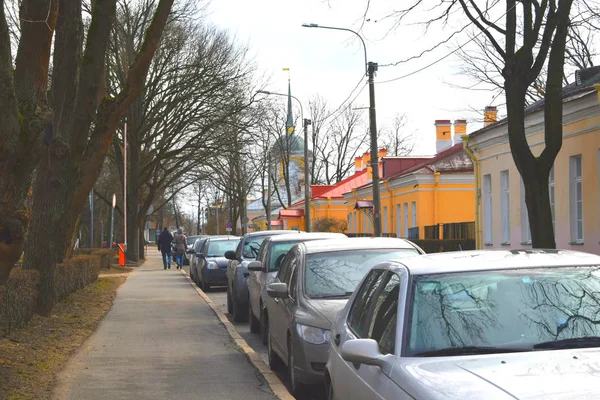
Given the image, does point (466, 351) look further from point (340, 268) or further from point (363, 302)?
point (340, 268)

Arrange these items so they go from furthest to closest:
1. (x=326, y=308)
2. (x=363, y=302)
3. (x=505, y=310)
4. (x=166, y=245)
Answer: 1. (x=166, y=245)
2. (x=326, y=308)
3. (x=363, y=302)
4. (x=505, y=310)

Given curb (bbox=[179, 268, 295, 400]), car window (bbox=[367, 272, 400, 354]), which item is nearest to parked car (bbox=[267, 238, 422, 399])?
curb (bbox=[179, 268, 295, 400])

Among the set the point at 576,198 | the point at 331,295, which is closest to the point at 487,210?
the point at 576,198

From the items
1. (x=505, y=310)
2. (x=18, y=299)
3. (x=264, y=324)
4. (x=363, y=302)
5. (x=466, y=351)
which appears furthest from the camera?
(x=264, y=324)

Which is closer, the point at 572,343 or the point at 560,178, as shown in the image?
the point at 572,343

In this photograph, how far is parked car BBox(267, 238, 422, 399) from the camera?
318 inches

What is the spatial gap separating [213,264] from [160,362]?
43.0ft

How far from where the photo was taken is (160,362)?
409 inches

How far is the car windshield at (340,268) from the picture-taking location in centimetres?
897

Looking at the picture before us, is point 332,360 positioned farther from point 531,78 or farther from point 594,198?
point 594,198

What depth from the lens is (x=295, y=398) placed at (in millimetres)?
8422

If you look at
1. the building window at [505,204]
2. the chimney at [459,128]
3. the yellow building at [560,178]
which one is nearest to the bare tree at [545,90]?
the yellow building at [560,178]

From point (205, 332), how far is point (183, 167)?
30516 millimetres

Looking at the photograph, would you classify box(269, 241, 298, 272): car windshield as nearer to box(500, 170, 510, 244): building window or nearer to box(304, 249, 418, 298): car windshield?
box(304, 249, 418, 298): car windshield
